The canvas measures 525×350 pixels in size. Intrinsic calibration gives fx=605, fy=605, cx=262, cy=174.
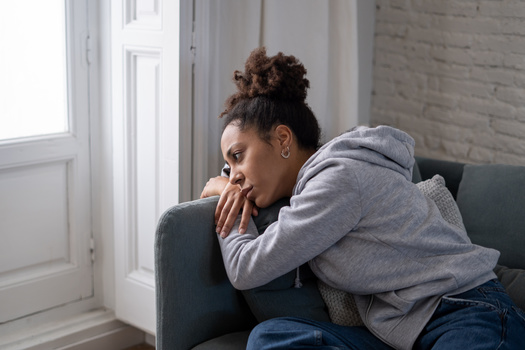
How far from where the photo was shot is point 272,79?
1571mm

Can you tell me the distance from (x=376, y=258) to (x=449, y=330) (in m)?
0.21

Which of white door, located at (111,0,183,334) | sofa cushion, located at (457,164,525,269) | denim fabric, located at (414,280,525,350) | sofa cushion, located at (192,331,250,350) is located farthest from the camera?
white door, located at (111,0,183,334)

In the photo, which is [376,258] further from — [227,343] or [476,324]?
[227,343]

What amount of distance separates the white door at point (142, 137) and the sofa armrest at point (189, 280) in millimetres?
590

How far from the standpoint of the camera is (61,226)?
2.31 metres

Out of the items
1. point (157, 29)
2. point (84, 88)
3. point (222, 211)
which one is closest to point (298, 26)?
point (157, 29)

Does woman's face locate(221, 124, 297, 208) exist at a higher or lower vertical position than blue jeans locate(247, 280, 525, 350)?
higher

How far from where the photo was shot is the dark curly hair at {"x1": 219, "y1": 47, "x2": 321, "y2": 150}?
156cm

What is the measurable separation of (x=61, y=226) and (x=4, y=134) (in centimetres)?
42

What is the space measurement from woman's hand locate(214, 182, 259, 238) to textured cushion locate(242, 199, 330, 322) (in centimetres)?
15

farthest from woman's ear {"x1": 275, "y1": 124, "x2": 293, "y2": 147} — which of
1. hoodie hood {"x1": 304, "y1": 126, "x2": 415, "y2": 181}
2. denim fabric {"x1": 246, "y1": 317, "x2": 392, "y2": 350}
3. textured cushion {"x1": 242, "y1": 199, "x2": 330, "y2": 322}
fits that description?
denim fabric {"x1": 246, "y1": 317, "x2": 392, "y2": 350}

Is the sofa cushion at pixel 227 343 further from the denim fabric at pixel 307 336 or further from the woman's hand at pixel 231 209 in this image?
the woman's hand at pixel 231 209

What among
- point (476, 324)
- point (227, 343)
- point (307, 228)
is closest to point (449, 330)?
point (476, 324)

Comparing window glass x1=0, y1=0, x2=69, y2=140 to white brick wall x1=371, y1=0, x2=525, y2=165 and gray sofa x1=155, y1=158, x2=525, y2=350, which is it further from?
white brick wall x1=371, y1=0, x2=525, y2=165
